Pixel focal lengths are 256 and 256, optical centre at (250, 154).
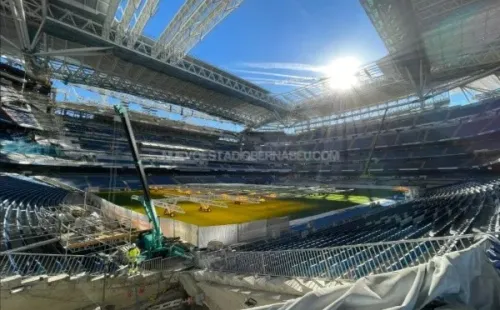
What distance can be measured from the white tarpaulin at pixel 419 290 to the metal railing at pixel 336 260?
1500 millimetres

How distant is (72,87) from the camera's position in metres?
27.9

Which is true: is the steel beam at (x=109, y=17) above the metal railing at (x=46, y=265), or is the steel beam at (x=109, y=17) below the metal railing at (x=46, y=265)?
above

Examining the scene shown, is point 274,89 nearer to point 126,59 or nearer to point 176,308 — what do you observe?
point 126,59

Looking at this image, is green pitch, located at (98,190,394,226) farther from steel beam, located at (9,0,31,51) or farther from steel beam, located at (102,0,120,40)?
steel beam, located at (102,0,120,40)

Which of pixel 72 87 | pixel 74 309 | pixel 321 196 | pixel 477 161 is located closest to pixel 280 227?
pixel 74 309

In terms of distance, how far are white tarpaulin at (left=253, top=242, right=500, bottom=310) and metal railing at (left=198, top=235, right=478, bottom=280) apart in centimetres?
150

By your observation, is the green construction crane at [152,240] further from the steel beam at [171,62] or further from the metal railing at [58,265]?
the steel beam at [171,62]

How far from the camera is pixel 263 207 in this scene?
710 inches

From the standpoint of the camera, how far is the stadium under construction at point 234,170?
445 centimetres

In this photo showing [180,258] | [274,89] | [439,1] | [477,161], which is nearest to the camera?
[180,258]

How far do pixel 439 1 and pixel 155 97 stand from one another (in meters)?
24.8

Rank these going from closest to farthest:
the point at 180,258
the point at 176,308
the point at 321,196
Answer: the point at 176,308 → the point at 180,258 → the point at 321,196

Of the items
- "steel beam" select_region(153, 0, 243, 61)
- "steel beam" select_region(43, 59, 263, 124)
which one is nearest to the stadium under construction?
"steel beam" select_region(153, 0, 243, 61)

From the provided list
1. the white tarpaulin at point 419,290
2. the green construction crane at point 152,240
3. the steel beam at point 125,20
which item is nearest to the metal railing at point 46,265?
the green construction crane at point 152,240
